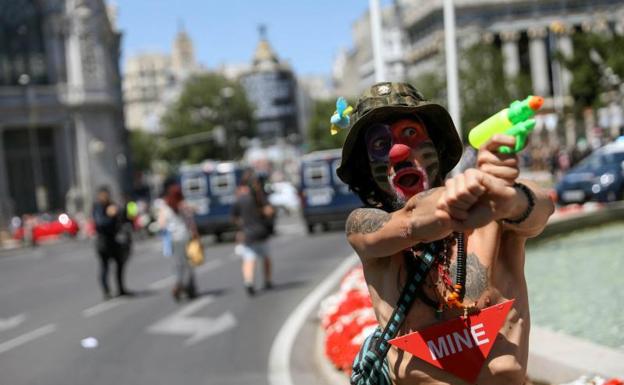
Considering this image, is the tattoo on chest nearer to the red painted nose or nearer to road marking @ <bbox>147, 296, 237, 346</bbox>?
the red painted nose

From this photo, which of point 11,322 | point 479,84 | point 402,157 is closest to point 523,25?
point 479,84

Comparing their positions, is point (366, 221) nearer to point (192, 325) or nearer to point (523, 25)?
point (192, 325)

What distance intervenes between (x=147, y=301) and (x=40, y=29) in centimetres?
5007

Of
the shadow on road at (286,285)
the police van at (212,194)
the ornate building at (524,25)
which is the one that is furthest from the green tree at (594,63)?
the ornate building at (524,25)

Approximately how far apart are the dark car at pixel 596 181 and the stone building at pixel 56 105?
133 ft

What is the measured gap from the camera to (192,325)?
11703mm

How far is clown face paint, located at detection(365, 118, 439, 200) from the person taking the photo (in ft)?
9.51

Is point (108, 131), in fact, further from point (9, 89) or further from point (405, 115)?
point (405, 115)

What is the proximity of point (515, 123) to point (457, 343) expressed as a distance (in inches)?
31.8

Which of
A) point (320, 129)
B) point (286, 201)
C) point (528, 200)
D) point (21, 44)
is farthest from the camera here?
point (320, 129)

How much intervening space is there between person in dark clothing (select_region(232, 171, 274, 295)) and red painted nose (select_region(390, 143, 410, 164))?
1122 cm

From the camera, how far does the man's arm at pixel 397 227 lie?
8.00ft

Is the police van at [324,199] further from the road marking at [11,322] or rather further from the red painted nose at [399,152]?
the red painted nose at [399,152]

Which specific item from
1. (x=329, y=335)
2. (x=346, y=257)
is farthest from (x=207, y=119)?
(x=329, y=335)
